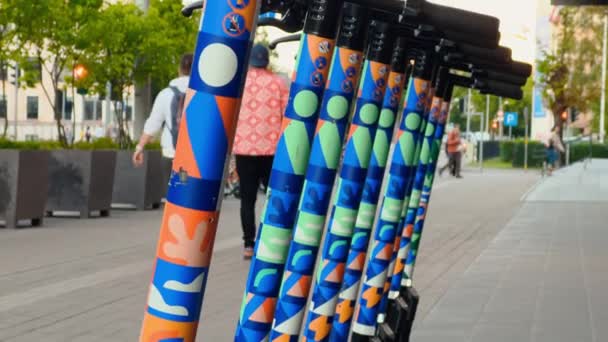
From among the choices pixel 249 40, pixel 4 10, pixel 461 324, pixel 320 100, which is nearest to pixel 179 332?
pixel 249 40

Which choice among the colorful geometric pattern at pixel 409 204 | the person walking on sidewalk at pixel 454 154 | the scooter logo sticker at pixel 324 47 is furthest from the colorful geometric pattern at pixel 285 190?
the person walking on sidewalk at pixel 454 154

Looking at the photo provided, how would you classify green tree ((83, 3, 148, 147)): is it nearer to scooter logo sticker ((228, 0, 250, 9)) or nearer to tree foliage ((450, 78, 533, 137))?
scooter logo sticker ((228, 0, 250, 9))

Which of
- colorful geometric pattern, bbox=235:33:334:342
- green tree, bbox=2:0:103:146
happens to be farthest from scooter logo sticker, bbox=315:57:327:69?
green tree, bbox=2:0:103:146

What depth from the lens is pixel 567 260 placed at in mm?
11719

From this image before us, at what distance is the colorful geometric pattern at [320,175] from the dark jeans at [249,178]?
23.0 ft

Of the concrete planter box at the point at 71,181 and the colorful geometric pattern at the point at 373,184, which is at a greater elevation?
the colorful geometric pattern at the point at 373,184

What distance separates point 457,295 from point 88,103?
92628 mm

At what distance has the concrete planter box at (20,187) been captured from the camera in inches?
574

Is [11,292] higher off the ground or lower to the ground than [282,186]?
lower

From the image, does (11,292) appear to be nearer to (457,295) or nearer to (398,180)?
(457,295)

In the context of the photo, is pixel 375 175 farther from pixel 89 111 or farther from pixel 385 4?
pixel 89 111

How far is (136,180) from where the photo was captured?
18.6 m

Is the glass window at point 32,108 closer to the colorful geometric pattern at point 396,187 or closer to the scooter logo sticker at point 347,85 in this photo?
the colorful geometric pattern at point 396,187

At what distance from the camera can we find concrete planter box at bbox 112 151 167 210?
1845 centimetres
